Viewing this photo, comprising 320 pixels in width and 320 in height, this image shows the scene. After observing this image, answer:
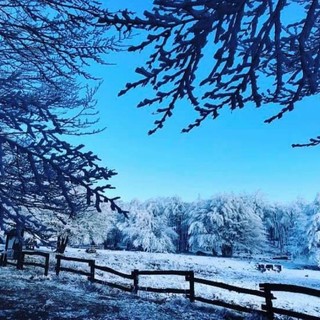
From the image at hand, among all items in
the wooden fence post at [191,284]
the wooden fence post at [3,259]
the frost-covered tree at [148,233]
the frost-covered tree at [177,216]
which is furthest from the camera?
the frost-covered tree at [177,216]

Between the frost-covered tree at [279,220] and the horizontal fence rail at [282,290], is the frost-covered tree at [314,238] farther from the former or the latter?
the horizontal fence rail at [282,290]

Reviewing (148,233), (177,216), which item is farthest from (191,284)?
(177,216)

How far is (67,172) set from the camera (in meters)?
3.79

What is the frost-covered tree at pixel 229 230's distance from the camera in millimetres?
54750

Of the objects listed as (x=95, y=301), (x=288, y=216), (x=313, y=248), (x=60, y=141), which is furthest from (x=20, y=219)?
(x=288, y=216)

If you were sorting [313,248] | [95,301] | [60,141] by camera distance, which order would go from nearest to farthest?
[60,141] < [95,301] < [313,248]

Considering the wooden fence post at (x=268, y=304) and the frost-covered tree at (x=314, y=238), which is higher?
the frost-covered tree at (x=314, y=238)

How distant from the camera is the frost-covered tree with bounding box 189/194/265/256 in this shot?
54.8 metres

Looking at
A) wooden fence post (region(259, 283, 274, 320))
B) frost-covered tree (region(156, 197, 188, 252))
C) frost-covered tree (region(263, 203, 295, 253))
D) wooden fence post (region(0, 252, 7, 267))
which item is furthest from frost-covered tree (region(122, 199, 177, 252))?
wooden fence post (region(259, 283, 274, 320))

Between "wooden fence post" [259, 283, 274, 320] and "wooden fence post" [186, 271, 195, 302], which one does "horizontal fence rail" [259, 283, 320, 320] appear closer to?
"wooden fence post" [259, 283, 274, 320]

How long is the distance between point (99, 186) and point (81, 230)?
111 feet

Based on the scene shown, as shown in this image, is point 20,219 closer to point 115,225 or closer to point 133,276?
point 133,276

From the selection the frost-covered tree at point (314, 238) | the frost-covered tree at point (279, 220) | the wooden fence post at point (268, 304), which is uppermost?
the frost-covered tree at point (279, 220)

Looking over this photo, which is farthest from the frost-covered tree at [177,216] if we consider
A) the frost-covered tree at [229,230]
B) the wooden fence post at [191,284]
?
the wooden fence post at [191,284]
